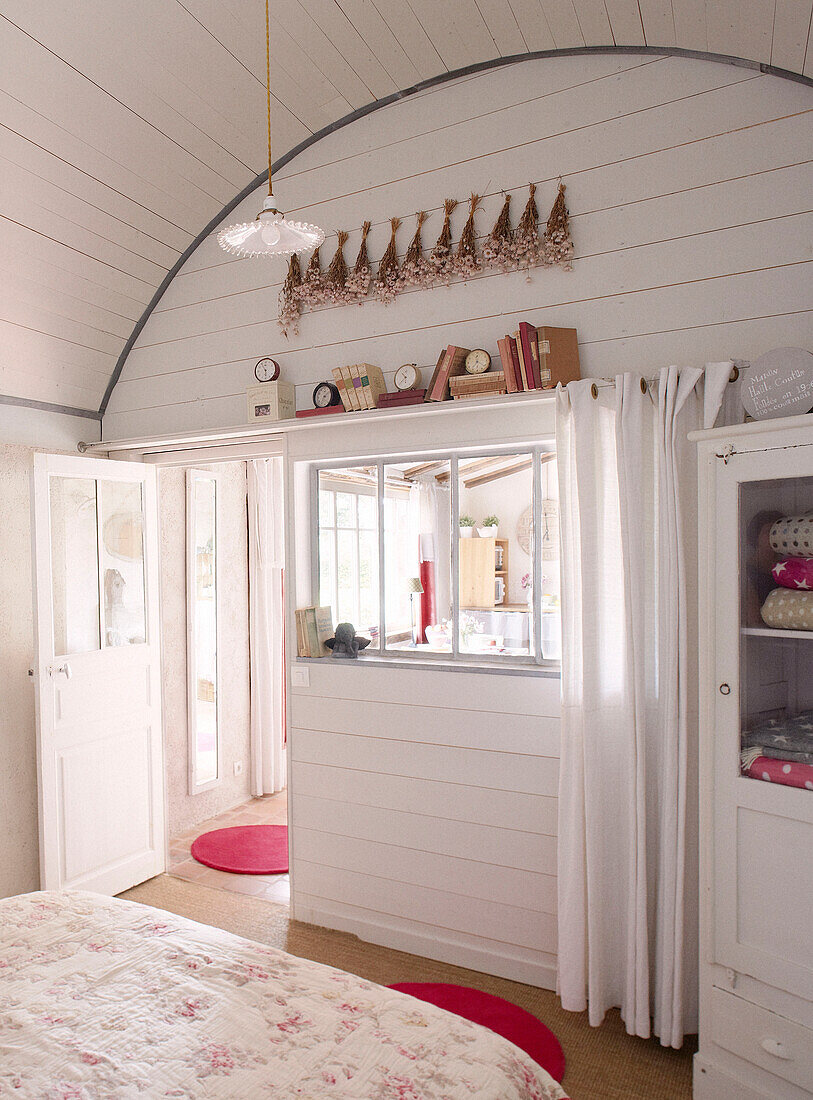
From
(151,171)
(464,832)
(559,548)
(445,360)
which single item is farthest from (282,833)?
(151,171)

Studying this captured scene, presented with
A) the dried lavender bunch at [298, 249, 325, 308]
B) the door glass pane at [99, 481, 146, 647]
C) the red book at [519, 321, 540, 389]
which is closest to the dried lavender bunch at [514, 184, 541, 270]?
the red book at [519, 321, 540, 389]

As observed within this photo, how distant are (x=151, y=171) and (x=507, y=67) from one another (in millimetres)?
1485

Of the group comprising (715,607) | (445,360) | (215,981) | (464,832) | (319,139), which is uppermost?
(319,139)

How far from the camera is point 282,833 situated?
13.6 feet

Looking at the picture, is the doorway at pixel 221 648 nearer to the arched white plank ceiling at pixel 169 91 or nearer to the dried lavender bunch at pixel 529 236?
the arched white plank ceiling at pixel 169 91

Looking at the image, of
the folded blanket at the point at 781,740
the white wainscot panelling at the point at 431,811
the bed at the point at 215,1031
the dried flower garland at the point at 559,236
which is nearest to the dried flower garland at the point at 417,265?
the dried flower garland at the point at 559,236

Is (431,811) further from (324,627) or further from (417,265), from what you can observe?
(417,265)

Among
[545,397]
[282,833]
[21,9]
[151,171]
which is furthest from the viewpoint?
[282,833]

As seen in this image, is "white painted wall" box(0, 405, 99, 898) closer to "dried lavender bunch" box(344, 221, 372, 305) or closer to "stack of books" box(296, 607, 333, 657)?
"stack of books" box(296, 607, 333, 657)

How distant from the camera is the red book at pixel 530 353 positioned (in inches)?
103

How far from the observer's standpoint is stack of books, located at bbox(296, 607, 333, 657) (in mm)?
3227

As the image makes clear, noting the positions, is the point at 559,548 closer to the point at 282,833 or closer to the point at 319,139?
the point at 319,139

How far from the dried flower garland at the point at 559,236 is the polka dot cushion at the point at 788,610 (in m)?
1.40

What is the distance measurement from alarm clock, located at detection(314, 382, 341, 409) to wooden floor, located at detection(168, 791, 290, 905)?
2255mm
